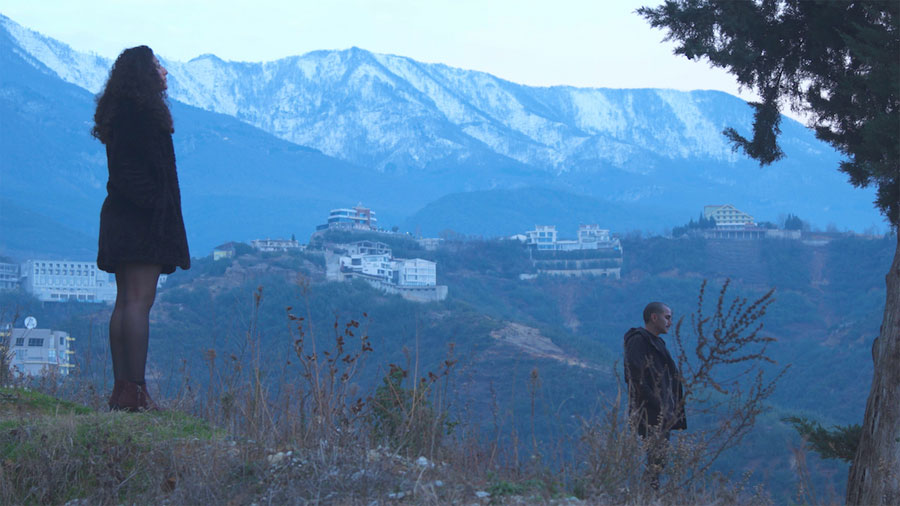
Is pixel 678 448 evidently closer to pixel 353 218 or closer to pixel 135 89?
pixel 135 89

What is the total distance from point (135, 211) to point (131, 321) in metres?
0.52

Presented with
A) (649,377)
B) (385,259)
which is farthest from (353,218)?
(649,377)

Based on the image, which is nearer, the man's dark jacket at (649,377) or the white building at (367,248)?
the man's dark jacket at (649,377)

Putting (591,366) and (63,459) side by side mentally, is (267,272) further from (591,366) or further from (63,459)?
(63,459)

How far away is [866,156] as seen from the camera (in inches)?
227

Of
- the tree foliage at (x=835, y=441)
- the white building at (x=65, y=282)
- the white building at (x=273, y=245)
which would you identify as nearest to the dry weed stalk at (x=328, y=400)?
the tree foliage at (x=835, y=441)

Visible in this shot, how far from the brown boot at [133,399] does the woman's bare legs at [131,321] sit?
0.09 feet

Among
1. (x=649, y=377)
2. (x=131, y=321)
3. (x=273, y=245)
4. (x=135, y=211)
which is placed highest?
(x=273, y=245)

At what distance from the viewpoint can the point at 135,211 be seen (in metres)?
4.80

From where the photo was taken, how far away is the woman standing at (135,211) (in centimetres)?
472

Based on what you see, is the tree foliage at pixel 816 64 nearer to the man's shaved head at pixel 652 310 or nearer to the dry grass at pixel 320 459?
the man's shaved head at pixel 652 310

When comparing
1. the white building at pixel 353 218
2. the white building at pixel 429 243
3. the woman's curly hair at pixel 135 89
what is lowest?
the woman's curly hair at pixel 135 89

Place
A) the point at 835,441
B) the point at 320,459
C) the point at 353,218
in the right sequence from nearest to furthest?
the point at 320,459
the point at 835,441
the point at 353,218

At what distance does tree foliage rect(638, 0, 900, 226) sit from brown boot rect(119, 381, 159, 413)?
12.5ft
